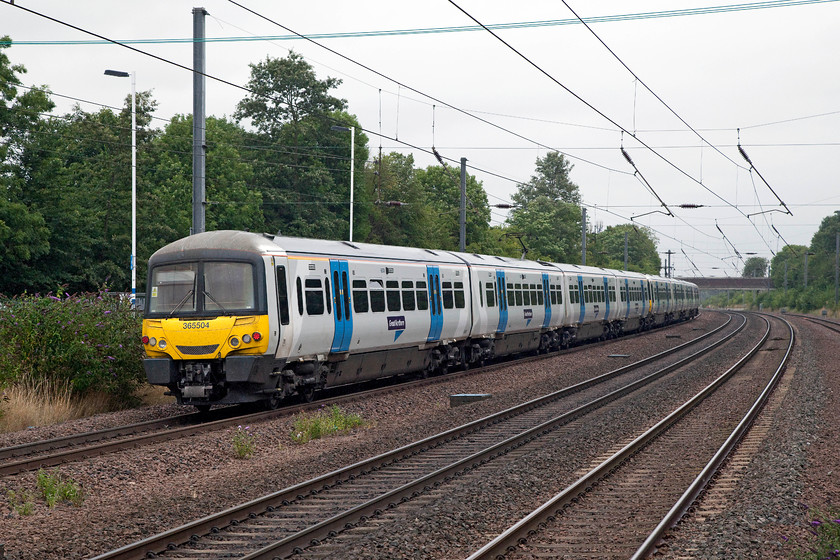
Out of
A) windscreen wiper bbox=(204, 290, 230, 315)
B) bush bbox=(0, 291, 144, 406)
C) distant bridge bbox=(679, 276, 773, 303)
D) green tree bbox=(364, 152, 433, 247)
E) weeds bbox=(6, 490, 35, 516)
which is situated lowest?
weeds bbox=(6, 490, 35, 516)

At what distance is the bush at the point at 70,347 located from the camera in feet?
54.4

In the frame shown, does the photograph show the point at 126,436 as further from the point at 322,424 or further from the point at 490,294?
the point at 490,294

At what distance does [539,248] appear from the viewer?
88.6m

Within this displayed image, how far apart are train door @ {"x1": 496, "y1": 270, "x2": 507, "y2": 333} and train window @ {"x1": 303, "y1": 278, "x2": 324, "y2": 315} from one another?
10903mm

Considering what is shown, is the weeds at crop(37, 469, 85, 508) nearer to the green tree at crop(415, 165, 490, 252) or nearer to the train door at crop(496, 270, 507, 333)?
the train door at crop(496, 270, 507, 333)

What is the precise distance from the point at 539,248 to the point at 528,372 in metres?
63.3

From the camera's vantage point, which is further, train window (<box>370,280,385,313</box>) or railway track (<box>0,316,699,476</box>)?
train window (<box>370,280,385,313</box>)

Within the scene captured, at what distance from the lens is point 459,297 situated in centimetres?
2495

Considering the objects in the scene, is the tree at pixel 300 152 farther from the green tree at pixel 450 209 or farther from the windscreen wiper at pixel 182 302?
the windscreen wiper at pixel 182 302

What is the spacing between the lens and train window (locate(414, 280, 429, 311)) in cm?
2230

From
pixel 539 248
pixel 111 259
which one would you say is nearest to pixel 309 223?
pixel 111 259

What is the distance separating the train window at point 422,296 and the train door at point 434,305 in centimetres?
25

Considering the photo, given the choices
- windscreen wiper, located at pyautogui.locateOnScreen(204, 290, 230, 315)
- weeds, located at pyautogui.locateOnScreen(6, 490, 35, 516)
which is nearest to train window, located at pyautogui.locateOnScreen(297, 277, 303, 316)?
windscreen wiper, located at pyautogui.locateOnScreen(204, 290, 230, 315)

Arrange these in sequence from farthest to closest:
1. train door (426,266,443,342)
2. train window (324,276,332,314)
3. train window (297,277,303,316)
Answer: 1. train door (426,266,443,342)
2. train window (324,276,332,314)
3. train window (297,277,303,316)
